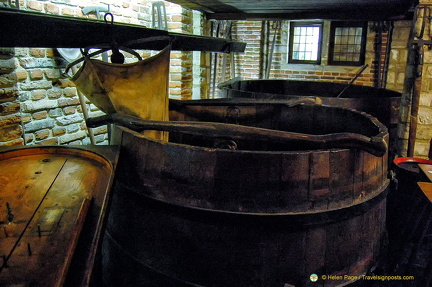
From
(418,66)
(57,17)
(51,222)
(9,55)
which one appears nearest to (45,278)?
(51,222)

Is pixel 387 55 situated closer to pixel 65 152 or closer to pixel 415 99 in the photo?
pixel 415 99

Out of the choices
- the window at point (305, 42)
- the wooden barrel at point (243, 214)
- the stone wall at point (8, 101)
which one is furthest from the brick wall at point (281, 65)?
the wooden barrel at point (243, 214)

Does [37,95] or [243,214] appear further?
[37,95]

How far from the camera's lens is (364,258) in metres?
1.69

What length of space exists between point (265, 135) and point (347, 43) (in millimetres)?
6055

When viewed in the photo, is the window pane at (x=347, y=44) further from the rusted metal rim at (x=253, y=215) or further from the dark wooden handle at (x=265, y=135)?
the rusted metal rim at (x=253, y=215)

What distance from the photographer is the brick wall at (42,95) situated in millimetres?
2949

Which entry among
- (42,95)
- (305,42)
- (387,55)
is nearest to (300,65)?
(305,42)

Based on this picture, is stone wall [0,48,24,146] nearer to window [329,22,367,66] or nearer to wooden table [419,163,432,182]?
wooden table [419,163,432,182]

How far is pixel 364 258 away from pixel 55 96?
11.0 feet

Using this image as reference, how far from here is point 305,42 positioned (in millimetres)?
7156

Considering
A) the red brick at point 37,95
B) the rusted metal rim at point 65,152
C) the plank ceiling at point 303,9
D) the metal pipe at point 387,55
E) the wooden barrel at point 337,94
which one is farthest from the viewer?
the metal pipe at point 387,55

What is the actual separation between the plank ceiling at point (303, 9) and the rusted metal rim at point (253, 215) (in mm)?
3671

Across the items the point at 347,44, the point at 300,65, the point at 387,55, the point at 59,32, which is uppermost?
the point at 347,44
